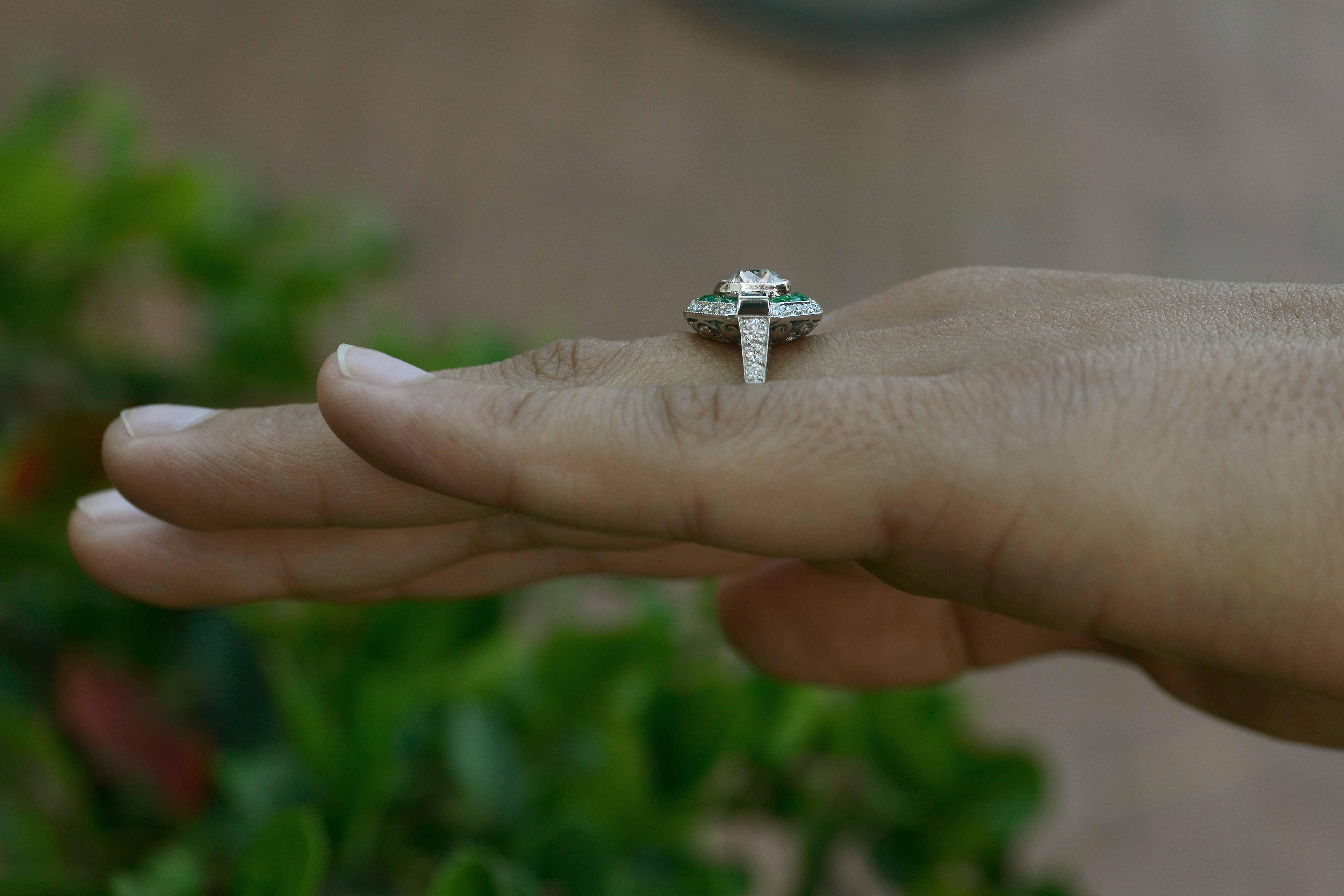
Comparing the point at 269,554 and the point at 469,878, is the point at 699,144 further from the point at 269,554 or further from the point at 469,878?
the point at 469,878

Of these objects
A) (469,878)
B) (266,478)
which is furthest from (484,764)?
(266,478)

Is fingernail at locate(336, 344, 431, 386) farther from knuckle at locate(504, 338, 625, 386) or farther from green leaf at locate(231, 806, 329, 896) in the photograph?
green leaf at locate(231, 806, 329, 896)

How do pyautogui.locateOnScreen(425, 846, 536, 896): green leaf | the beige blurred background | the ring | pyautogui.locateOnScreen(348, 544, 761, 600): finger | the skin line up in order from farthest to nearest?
the beige blurred background
pyautogui.locateOnScreen(348, 544, 761, 600): finger
the ring
pyautogui.locateOnScreen(425, 846, 536, 896): green leaf
the skin

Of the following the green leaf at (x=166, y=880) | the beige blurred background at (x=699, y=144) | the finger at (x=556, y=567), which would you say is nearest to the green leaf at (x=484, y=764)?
the finger at (x=556, y=567)

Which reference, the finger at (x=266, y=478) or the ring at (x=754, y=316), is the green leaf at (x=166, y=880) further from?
the ring at (x=754, y=316)

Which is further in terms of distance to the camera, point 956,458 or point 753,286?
point 753,286

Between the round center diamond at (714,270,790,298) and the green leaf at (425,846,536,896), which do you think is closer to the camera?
the green leaf at (425,846,536,896)

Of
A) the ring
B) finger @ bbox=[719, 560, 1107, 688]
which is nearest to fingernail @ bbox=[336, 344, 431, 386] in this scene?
the ring
